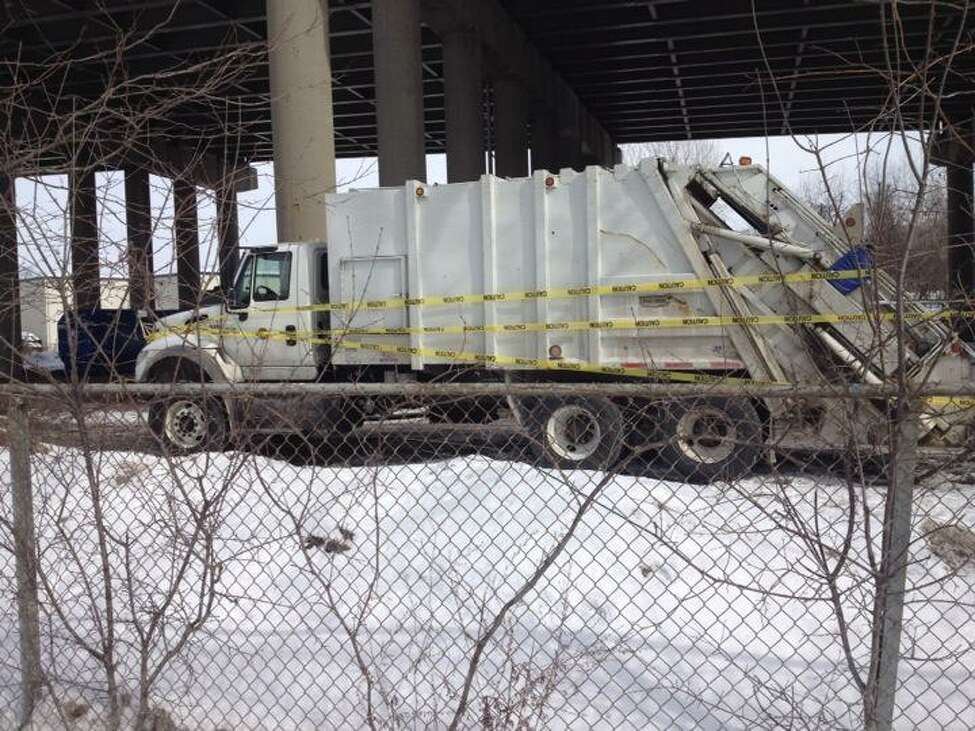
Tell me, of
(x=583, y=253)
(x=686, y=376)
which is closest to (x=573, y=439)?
(x=686, y=376)

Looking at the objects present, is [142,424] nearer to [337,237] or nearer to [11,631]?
[11,631]

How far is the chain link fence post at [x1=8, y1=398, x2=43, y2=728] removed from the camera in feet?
9.96

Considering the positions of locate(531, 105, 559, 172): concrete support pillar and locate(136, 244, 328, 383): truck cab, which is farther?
locate(531, 105, 559, 172): concrete support pillar

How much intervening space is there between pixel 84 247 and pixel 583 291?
21.7ft

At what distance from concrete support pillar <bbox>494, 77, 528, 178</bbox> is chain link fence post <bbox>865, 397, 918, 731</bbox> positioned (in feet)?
66.1

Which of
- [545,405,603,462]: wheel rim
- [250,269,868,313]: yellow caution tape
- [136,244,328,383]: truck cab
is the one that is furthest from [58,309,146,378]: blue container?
[136,244,328,383]: truck cab

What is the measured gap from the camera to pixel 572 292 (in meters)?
9.25

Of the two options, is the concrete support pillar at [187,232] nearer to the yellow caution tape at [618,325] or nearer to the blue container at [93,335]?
the blue container at [93,335]

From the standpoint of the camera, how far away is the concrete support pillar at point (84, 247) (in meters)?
2.83

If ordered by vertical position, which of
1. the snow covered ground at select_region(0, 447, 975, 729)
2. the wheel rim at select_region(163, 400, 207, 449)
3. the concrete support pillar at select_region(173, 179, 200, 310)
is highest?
the concrete support pillar at select_region(173, 179, 200, 310)

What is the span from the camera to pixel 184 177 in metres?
3.05

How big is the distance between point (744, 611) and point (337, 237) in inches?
277

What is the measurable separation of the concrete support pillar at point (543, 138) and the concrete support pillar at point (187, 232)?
23061mm

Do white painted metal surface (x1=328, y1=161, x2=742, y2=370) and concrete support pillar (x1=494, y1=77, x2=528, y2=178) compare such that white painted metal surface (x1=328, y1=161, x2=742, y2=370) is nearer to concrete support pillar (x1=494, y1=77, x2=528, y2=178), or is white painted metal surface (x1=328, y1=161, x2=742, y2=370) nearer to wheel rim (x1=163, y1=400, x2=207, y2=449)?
wheel rim (x1=163, y1=400, x2=207, y2=449)
